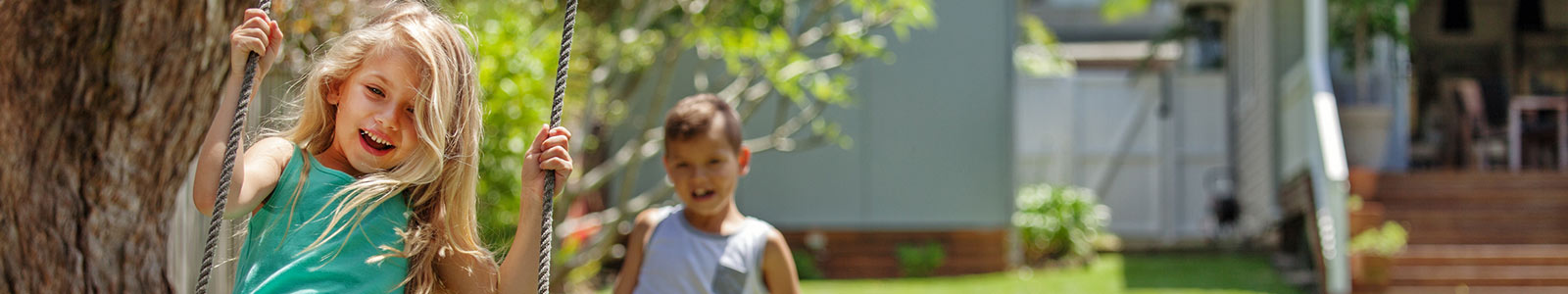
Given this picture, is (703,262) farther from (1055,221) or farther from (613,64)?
(1055,221)

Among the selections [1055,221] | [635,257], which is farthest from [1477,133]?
[635,257]

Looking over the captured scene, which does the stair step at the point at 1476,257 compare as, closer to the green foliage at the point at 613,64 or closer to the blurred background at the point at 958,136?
the blurred background at the point at 958,136

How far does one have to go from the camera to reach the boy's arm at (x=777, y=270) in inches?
118

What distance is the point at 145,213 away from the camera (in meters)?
2.59

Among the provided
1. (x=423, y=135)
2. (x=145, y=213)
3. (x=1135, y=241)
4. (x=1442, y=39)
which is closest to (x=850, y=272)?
(x=1135, y=241)

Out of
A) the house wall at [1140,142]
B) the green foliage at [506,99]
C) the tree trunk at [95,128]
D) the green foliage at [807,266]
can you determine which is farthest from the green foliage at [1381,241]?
the tree trunk at [95,128]

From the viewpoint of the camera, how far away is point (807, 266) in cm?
912

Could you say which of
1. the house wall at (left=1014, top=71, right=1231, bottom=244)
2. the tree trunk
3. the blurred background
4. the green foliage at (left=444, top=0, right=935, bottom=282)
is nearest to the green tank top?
the blurred background

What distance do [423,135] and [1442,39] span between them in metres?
12.1

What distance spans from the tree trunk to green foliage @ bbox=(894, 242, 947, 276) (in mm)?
6838

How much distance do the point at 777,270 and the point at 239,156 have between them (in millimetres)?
1414

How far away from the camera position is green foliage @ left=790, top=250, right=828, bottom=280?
9.11m

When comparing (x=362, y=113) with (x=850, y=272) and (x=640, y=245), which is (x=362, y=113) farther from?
(x=850, y=272)

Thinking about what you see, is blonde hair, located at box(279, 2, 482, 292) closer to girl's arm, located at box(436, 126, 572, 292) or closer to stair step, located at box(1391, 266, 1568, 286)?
girl's arm, located at box(436, 126, 572, 292)
